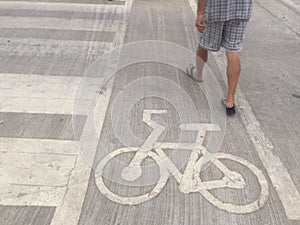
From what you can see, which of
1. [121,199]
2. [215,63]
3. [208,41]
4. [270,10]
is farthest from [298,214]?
[270,10]

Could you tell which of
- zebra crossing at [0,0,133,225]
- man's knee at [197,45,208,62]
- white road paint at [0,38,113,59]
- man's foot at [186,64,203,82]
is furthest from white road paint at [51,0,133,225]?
A: white road paint at [0,38,113,59]

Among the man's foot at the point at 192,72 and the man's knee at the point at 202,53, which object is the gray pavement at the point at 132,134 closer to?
the man's foot at the point at 192,72

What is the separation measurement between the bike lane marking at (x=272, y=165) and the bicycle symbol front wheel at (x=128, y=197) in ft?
3.07

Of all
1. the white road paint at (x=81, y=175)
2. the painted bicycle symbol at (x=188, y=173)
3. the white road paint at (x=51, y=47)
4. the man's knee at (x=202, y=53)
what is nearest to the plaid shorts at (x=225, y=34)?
the man's knee at (x=202, y=53)

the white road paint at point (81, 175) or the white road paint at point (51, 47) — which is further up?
the white road paint at point (81, 175)

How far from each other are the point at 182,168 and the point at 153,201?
0.48 meters

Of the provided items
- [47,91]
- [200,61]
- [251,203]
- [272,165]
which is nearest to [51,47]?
[47,91]

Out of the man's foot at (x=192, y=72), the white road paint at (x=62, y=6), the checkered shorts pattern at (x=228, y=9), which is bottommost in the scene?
the white road paint at (x=62, y=6)

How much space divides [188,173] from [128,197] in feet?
1.91

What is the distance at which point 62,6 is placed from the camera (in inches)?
310

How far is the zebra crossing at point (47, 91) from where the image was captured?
2.75 metres

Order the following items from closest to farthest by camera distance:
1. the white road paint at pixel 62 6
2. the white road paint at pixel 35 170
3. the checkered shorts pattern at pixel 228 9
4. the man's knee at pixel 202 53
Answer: the white road paint at pixel 35 170
the checkered shorts pattern at pixel 228 9
the man's knee at pixel 202 53
the white road paint at pixel 62 6

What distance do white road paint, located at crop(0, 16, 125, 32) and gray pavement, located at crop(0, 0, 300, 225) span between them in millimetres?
122

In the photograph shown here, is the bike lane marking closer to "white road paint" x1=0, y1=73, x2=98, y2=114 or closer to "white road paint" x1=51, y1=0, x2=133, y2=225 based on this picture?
"white road paint" x1=51, y1=0, x2=133, y2=225
